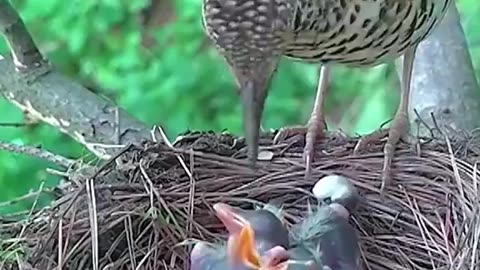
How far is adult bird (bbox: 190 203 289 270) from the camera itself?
62.4 inches

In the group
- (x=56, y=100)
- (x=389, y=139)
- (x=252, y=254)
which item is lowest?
(x=252, y=254)

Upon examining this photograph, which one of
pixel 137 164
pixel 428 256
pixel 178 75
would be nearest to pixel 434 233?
pixel 428 256

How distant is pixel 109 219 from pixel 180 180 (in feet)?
0.49

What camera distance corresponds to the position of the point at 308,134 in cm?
197

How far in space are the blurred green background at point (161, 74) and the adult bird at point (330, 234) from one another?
2.71ft

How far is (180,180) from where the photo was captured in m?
1.88

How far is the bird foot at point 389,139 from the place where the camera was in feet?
6.17

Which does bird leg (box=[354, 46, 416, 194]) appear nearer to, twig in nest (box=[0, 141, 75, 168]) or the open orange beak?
the open orange beak

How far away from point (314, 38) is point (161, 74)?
1.18 metres

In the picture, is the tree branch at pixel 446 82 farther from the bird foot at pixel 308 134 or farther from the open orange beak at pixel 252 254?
the open orange beak at pixel 252 254

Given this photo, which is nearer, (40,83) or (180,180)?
(180,180)

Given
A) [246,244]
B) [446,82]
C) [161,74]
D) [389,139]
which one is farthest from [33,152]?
[161,74]

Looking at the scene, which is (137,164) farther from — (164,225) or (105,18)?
(105,18)

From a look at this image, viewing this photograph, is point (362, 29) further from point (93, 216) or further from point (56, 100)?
point (56, 100)
